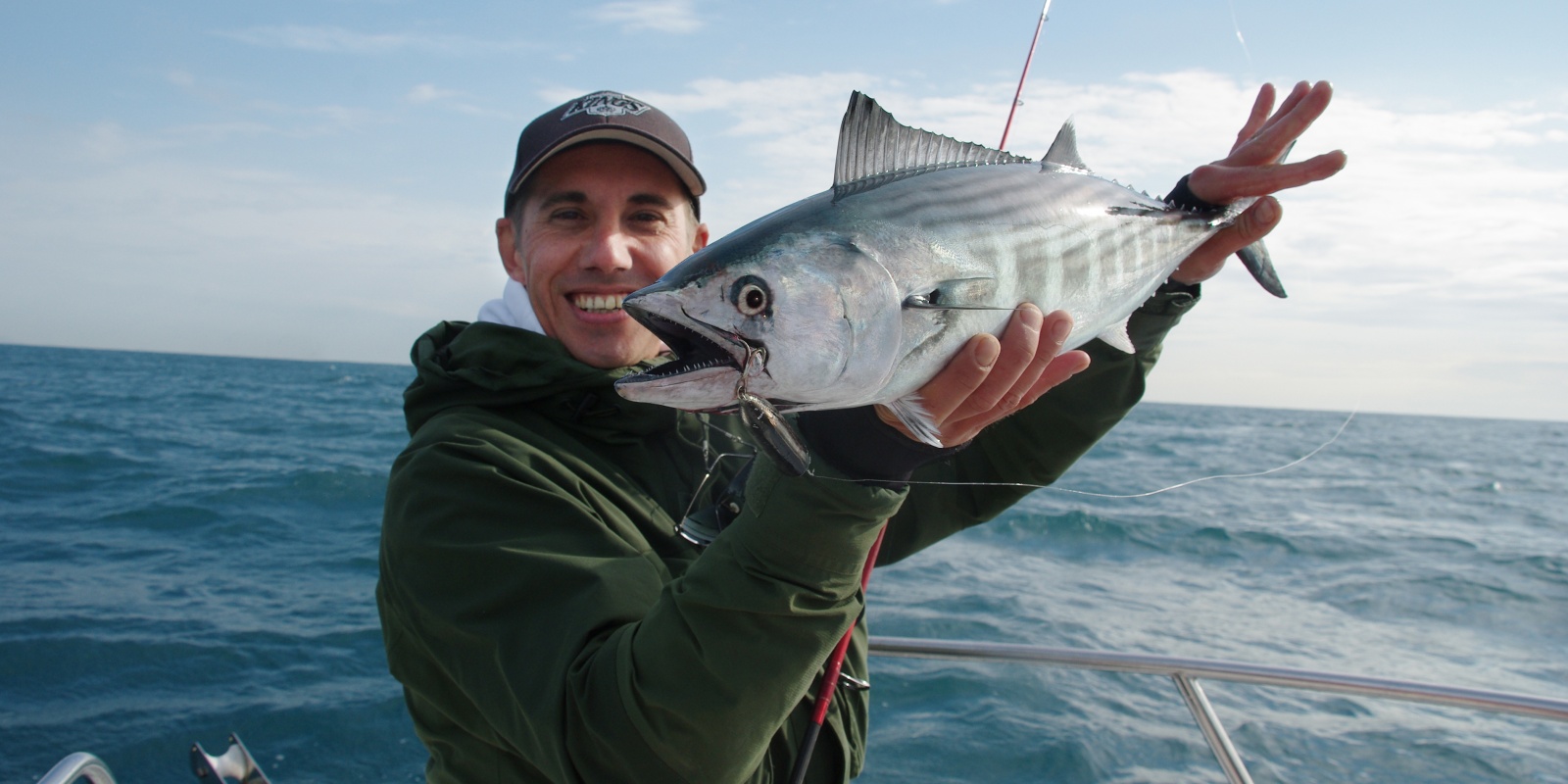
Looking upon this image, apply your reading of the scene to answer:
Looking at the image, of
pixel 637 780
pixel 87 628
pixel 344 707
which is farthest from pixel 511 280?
pixel 87 628

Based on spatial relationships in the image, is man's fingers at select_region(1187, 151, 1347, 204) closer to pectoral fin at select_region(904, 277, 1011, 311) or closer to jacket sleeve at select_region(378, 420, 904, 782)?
pectoral fin at select_region(904, 277, 1011, 311)

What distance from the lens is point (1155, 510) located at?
16141mm

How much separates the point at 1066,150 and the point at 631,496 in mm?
1401

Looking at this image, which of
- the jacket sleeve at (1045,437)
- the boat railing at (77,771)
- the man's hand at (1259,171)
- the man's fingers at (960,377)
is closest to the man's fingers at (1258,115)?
the man's hand at (1259,171)

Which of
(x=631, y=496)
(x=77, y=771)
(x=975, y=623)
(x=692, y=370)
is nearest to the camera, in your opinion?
(x=692, y=370)

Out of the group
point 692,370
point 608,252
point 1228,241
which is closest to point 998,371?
point 692,370

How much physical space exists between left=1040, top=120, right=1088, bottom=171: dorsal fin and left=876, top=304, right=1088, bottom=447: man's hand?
2.11 feet

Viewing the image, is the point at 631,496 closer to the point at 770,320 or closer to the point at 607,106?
the point at 770,320

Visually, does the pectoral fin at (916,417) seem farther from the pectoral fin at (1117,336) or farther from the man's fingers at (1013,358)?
the pectoral fin at (1117,336)

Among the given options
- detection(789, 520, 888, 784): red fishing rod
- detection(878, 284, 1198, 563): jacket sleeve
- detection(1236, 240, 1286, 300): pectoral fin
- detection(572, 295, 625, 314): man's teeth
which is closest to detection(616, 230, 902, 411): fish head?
detection(789, 520, 888, 784): red fishing rod

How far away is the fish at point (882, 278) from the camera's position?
1468 millimetres

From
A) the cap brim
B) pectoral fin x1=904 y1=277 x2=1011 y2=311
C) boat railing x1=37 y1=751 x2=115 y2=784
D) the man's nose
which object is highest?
the cap brim

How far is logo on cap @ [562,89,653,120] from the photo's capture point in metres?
2.58

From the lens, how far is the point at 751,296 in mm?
1476
